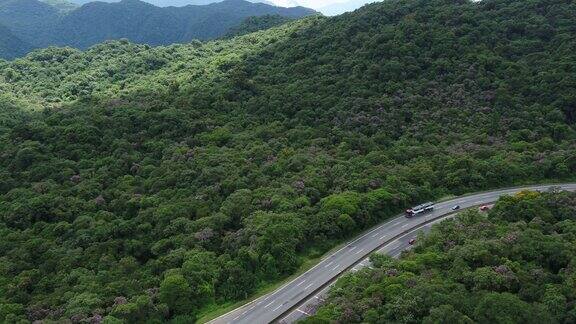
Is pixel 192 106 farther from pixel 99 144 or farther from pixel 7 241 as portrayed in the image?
pixel 7 241

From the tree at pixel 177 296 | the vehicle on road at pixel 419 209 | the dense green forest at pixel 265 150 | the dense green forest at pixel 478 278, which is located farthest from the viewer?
the vehicle on road at pixel 419 209

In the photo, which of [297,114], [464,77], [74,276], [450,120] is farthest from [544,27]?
[74,276]

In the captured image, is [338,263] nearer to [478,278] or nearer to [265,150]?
[478,278]

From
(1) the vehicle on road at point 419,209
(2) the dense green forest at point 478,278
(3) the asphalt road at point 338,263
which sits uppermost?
(2) the dense green forest at point 478,278

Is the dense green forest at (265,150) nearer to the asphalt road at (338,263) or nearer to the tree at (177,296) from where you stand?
the tree at (177,296)

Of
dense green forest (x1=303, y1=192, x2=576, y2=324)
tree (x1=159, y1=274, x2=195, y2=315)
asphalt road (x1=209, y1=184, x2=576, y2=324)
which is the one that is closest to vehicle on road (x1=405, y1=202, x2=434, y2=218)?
asphalt road (x1=209, y1=184, x2=576, y2=324)

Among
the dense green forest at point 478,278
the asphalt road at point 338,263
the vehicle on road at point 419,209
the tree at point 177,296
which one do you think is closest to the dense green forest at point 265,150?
the tree at point 177,296

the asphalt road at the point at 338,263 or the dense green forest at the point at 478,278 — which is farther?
the asphalt road at the point at 338,263
